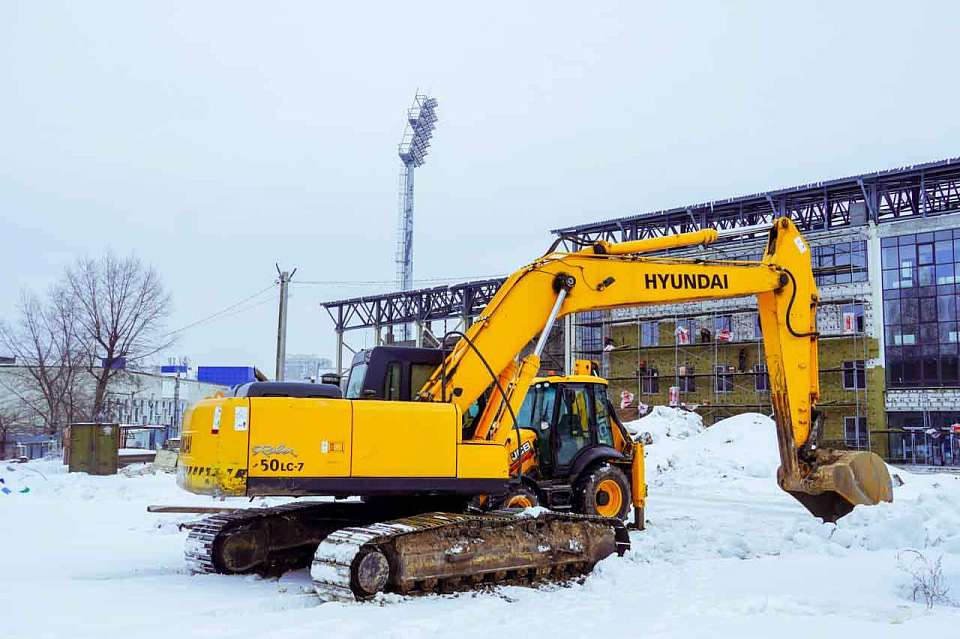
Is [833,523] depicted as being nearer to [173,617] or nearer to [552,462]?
[552,462]

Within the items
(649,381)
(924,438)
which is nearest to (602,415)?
(924,438)

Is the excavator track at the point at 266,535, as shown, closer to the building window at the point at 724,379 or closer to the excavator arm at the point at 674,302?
the excavator arm at the point at 674,302

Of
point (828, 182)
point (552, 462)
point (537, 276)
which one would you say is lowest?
point (552, 462)

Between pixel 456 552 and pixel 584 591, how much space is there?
4.61 ft

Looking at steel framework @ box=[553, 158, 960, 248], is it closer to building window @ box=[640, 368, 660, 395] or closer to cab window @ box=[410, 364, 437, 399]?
building window @ box=[640, 368, 660, 395]

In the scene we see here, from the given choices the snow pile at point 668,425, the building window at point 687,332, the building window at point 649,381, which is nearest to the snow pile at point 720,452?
the snow pile at point 668,425

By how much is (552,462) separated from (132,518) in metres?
7.38

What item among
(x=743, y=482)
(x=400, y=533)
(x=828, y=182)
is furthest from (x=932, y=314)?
(x=400, y=533)

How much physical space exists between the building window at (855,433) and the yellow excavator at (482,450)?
28098 millimetres

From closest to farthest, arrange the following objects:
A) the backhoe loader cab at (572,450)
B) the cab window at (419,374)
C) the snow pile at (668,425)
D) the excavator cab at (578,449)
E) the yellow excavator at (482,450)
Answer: the yellow excavator at (482,450) < the cab window at (419,374) < the backhoe loader cab at (572,450) < the excavator cab at (578,449) < the snow pile at (668,425)

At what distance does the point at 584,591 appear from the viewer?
899cm

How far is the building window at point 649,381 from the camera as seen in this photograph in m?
45.3

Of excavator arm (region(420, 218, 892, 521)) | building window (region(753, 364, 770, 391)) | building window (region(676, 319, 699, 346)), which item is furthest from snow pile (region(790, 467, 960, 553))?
building window (region(676, 319, 699, 346))

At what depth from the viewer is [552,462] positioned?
13.2 m
